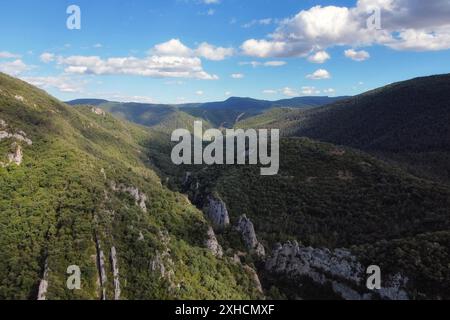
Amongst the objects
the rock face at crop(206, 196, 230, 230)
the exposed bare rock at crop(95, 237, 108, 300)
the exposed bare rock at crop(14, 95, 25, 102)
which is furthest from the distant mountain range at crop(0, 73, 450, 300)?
the exposed bare rock at crop(14, 95, 25, 102)

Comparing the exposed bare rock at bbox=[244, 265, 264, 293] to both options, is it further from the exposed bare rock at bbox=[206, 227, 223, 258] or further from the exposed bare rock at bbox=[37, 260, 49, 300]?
the exposed bare rock at bbox=[37, 260, 49, 300]

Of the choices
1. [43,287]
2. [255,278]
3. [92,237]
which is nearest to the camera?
[43,287]

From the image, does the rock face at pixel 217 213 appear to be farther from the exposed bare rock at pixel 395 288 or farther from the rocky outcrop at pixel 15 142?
the rocky outcrop at pixel 15 142

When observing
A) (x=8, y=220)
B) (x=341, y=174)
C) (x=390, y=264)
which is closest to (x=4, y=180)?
(x=8, y=220)

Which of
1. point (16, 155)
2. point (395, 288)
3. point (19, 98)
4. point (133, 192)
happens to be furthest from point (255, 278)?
point (19, 98)

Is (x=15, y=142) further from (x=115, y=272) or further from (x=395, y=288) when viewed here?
(x=395, y=288)

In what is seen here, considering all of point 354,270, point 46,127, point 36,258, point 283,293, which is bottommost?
point 283,293
